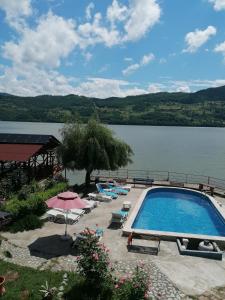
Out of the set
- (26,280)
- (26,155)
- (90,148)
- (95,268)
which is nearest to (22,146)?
(26,155)

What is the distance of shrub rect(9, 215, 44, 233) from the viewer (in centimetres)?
1530

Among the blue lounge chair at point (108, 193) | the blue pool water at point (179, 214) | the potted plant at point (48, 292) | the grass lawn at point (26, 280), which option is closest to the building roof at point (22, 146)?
the blue lounge chair at point (108, 193)

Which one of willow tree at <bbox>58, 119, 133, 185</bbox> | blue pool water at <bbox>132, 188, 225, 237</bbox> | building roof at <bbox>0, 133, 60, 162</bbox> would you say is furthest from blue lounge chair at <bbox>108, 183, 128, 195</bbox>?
building roof at <bbox>0, 133, 60, 162</bbox>

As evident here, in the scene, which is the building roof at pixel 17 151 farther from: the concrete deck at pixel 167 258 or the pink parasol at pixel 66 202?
the pink parasol at pixel 66 202

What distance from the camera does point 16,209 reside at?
1628 cm

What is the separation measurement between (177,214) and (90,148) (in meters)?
8.47

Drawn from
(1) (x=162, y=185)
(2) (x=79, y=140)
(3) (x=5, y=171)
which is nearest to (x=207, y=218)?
(1) (x=162, y=185)

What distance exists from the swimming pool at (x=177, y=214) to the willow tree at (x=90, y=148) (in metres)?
4.15

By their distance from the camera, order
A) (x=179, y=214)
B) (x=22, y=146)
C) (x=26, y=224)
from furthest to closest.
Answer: (x=22, y=146) < (x=179, y=214) < (x=26, y=224)

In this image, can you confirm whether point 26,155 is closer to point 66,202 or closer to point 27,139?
point 27,139

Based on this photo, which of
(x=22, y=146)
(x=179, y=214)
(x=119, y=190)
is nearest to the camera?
(x=179, y=214)

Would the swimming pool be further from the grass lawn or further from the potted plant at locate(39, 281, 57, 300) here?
the potted plant at locate(39, 281, 57, 300)

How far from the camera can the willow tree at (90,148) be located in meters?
26.1

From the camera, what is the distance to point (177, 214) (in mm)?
22000
